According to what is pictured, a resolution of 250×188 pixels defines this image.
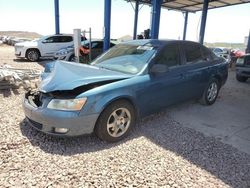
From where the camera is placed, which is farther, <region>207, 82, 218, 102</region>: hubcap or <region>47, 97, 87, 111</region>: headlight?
<region>207, 82, 218, 102</region>: hubcap

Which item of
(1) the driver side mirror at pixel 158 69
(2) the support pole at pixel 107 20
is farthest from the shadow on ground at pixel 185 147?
(2) the support pole at pixel 107 20

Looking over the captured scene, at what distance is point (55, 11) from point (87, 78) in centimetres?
1269

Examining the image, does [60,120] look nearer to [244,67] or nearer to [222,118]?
[222,118]

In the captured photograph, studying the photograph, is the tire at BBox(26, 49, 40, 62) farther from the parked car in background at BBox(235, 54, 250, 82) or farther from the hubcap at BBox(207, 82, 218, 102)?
the hubcap at BBox(207, 82, 218, 102)

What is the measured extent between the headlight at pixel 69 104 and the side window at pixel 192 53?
8.36ft

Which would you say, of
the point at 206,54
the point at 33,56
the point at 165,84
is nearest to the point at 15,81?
the point at 165,84

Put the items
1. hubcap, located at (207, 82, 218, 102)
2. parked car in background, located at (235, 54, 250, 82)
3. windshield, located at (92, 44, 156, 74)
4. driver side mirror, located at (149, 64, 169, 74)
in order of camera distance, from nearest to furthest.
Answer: driver side mirror, located at (149, 64, 169, 74) < windshield, located at (92, 44, 156, 74) < hubcap, located at (207, 82, 218, 102) < parked car in background, located at (235, 54, 250, 82)

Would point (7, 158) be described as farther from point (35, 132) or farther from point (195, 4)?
point (195, 4)

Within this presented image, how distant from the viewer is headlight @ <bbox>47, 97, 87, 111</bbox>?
3.12 metres

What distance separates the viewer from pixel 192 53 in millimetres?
5000

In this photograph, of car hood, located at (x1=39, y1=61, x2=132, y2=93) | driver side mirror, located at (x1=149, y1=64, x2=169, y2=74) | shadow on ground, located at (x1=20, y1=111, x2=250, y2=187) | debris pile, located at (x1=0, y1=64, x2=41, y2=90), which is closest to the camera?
shadow on ground, located at (x1=20, y1=111, x2=250, y2=187)

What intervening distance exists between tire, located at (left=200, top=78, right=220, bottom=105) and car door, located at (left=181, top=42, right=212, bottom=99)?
22 cm

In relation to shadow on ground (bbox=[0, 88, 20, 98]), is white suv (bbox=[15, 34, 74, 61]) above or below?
above

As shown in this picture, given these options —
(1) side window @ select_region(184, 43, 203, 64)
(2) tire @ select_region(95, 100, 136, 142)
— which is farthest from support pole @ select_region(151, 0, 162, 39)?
(2) tire @ select_region(95, 100, 136, 142)
